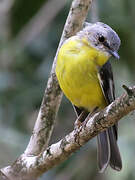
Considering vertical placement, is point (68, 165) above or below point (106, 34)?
below

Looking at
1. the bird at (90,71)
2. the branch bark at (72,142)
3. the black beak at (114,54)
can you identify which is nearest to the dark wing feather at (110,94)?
the bird at (90,71)

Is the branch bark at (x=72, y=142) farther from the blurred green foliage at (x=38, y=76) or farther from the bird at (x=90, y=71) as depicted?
the blurred green foliage at (x=38, y=76)

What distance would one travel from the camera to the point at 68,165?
241 inches

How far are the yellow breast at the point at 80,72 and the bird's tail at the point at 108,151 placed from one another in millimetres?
463

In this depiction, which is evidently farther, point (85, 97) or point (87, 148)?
point (87, 148)

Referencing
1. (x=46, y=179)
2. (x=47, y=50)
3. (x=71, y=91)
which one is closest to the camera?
(x=71, y=91)

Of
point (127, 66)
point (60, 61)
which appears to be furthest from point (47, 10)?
point (60, 61)

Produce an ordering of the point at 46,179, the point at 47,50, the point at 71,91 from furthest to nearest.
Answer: the point at 47,50 < the point at 46,179 < the point at 71,91

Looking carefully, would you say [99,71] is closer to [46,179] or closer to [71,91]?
[71,91]

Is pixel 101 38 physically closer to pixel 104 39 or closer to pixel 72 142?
pixel 104 39

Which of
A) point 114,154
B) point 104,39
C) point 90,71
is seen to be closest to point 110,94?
point 90,71

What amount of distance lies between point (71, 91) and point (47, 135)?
18.1 inches

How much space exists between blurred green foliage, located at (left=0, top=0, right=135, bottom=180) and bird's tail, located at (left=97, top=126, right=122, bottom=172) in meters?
0.80

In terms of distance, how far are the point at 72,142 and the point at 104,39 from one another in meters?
1.22
